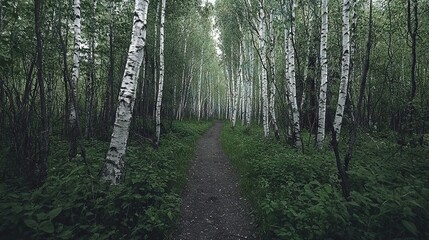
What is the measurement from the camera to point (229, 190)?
6523 millimetres

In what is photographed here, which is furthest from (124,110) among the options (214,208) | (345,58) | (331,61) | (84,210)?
(331,61)

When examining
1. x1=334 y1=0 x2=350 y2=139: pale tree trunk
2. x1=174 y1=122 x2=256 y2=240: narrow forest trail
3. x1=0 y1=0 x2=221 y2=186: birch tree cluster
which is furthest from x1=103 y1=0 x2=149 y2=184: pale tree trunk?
x1=334 y1=0 x2=350 y2=139: pale tree trunk

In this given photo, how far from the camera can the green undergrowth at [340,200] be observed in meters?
2.88

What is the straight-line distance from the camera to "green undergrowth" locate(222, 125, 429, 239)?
9.46ft

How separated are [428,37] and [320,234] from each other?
1470cm

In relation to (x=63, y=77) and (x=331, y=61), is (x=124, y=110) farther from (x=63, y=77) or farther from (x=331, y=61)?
(x=331, y=61)

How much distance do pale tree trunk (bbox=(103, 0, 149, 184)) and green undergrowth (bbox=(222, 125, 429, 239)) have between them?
2.80 m

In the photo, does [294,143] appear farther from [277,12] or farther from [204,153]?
[277,12]

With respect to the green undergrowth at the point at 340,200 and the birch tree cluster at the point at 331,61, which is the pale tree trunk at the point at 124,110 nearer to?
the green undergrowth at the point at 340,200

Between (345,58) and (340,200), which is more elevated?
(345,58)

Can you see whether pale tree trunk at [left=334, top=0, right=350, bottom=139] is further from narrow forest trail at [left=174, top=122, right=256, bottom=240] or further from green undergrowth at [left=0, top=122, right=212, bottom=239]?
green undergrowth at [left=0, top=122, right=212, bottom=239]

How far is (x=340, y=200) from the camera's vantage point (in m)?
3.36

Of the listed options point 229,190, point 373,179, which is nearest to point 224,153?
point 229,190

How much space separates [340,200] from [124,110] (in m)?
3.93
